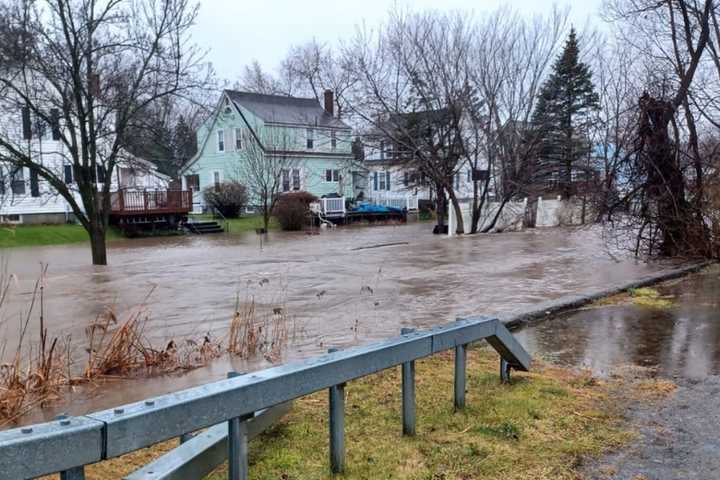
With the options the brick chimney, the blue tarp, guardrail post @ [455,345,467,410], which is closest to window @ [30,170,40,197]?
guardrail post @ [455,345,467,410]

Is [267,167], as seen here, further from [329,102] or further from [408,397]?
[408,397]

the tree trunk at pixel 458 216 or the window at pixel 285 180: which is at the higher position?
the window at pixel 285 180

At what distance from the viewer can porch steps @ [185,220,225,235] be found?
3094 centimetres

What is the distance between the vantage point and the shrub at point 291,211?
3155 centimetres

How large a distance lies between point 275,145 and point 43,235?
14.4 m

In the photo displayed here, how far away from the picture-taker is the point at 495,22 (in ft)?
74.9

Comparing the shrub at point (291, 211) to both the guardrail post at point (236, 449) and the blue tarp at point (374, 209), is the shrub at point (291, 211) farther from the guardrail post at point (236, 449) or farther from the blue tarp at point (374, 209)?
the guardrail post at point (236, 449)

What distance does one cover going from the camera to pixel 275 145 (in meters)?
36.4

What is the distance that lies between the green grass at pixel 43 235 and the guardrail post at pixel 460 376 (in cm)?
2522

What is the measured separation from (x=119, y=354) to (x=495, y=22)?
21.3 m

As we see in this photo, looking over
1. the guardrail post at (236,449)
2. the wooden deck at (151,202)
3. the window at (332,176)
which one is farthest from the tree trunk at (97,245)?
the window at (332,176)

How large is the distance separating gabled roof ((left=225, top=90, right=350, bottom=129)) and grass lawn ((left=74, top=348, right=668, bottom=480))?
1320 inches

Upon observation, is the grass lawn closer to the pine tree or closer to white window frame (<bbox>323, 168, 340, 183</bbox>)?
the pine tree

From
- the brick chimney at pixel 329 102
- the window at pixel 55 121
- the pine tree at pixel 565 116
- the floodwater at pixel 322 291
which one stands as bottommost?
the floodwater at pixel 322 291
